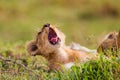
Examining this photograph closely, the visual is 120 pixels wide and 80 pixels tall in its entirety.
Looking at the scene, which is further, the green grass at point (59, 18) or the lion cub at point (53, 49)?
the green grass at point (59, 18)

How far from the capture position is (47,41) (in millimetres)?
8203

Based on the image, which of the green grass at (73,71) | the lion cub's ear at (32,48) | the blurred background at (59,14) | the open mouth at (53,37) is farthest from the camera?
the blurred background at (59,14)

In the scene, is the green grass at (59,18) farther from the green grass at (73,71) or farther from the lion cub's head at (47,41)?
the green grass at (73,71)

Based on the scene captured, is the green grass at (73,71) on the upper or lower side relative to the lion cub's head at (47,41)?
lower

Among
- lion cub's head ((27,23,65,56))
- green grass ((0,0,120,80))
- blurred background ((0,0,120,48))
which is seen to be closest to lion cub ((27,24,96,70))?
lion cub's head ((27,23,65,56))

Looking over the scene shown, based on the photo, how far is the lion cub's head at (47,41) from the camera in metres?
8.14

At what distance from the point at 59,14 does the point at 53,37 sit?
13.9 m

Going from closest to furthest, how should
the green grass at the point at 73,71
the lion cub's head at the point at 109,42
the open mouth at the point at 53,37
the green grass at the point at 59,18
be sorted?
the green grass at the point at 73,71, the open mouth at the point at 53,37, the lion cub's head at the point at 109,42, the green grass at the point at 59,18

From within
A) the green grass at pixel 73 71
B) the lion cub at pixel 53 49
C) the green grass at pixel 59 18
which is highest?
the green grass at pixel 59 18

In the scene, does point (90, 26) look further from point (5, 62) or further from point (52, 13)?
point (5, 62)

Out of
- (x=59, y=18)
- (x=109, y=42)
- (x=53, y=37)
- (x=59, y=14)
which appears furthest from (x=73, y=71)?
(x=59, y=14)

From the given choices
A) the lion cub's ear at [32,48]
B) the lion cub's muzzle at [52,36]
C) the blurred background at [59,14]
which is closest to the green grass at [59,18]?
the blurred background at [59,14]

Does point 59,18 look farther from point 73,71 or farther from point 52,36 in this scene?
point 73,71

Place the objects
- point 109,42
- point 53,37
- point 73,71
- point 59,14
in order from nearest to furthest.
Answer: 1. point 73,71
2. point 53,37
3. point 109,42
4. point 59,14
